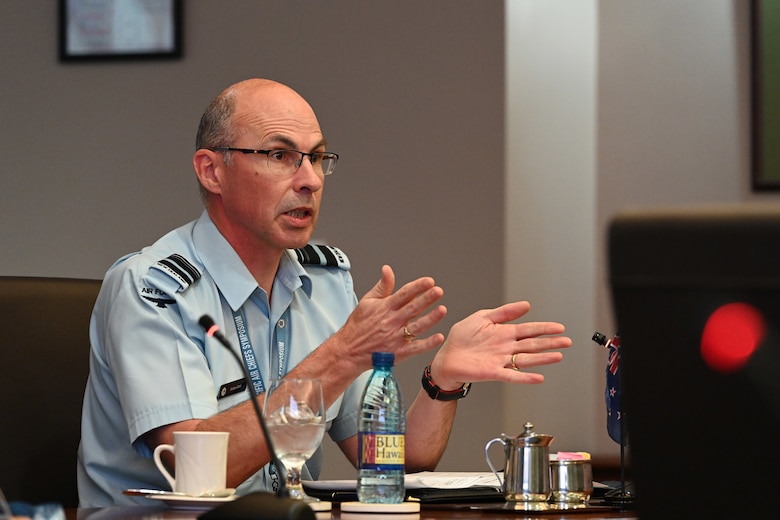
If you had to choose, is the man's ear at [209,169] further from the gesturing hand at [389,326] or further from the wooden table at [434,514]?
the wooden table at [434,514]

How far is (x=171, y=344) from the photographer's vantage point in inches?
71.2

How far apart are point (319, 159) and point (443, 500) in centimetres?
94

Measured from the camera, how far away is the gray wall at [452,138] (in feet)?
9.05

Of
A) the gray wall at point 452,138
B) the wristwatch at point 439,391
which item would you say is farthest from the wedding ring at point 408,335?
the gray wall at point 452,138

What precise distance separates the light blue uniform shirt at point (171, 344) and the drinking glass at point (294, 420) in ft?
1.07

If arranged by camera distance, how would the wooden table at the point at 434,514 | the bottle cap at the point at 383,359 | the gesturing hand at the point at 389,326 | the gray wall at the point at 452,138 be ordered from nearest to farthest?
the wooden table at the point at 434,514 < the bottle cap at the point at 383,359 < the gesturing hand at the point at 389,326 < the gray wall at the point at 452,138

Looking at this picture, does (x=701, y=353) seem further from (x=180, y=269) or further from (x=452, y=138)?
(x=452, y=138)

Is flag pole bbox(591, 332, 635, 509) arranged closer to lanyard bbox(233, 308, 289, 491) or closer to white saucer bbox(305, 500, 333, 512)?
white saucer bbox(305, 500, 333, 512)

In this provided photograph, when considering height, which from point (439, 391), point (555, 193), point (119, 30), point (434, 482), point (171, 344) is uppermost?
point (119, 30)

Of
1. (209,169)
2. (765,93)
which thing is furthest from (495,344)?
(765,93)

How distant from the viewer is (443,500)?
1489mm

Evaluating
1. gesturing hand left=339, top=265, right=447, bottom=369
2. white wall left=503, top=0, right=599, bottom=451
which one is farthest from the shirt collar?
white wall left=503, top=0, right=599, bottom=451

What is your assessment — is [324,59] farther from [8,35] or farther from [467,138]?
[8,35]

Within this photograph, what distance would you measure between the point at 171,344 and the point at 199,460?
46 centimetres
